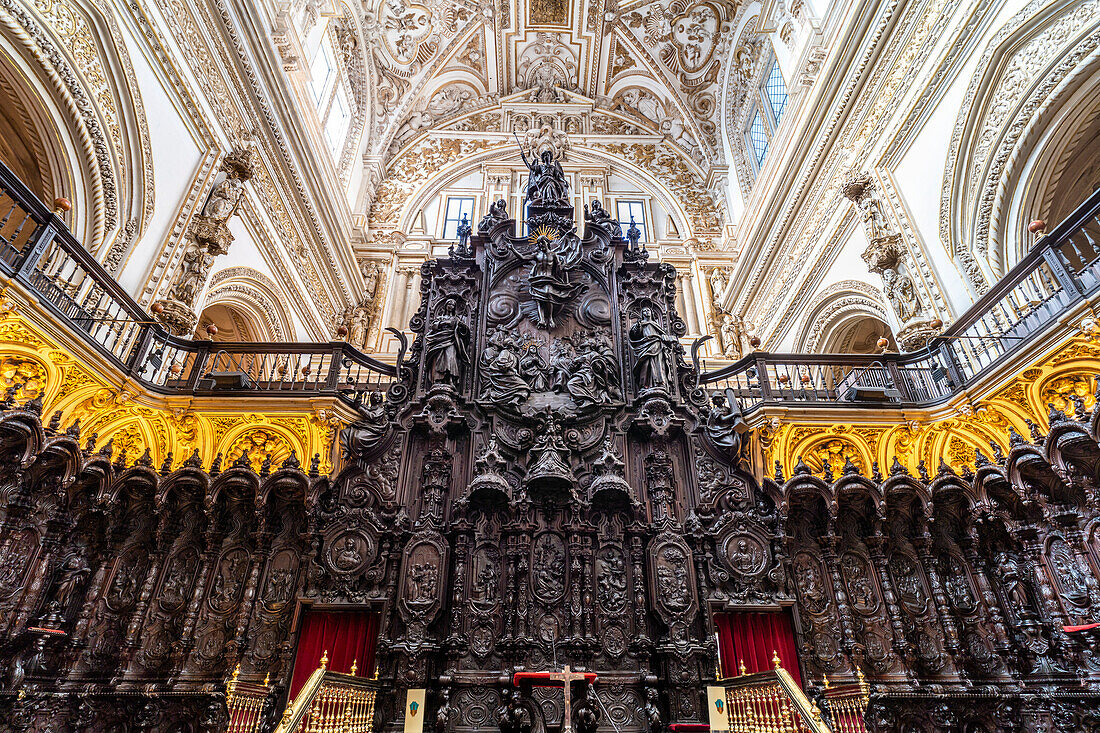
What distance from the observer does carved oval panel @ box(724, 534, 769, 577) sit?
30.6 feet

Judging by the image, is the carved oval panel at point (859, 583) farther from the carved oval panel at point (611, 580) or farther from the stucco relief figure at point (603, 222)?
the stucco relief figure at point (603, 222)

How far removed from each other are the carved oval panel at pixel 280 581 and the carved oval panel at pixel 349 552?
62cm

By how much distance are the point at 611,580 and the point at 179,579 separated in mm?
6658

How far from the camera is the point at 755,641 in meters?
8.94

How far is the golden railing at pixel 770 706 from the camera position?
21.7 ft

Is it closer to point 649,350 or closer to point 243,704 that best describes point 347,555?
point 243,704

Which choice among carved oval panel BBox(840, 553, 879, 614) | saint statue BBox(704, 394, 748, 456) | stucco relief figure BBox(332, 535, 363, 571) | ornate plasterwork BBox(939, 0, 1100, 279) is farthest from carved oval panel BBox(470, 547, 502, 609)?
ornate plasterwork BBox(939, 0, 1100, 279)

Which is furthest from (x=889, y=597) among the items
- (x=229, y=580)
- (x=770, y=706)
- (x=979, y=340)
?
(x=229, y=580)

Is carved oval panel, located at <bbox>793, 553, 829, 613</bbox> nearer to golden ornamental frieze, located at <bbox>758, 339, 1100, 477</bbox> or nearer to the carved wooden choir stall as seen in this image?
the carved wooden choir stall

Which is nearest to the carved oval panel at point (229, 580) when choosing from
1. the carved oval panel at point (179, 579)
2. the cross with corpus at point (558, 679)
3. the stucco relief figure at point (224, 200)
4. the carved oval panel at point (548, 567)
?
the carved oval panel at point (179, 579)

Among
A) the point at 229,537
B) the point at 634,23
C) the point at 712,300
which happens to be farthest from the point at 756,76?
the point at 229,537

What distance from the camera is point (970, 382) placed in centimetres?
932

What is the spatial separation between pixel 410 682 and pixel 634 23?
→ 82.7 feet

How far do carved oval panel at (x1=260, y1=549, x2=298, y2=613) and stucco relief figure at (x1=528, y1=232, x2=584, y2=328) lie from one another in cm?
609
